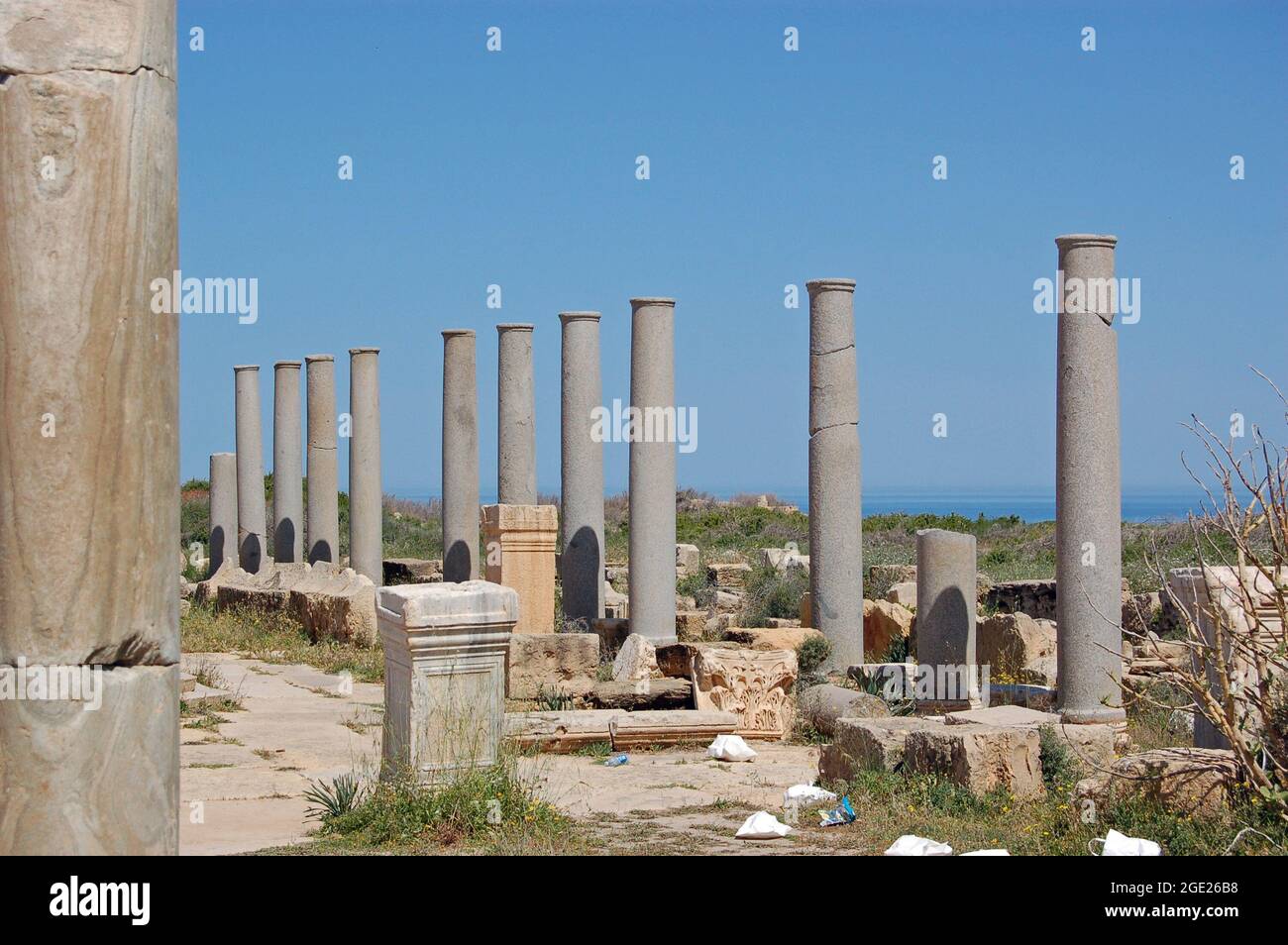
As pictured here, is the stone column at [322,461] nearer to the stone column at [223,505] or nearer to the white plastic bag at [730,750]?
the stone column at [223,505]

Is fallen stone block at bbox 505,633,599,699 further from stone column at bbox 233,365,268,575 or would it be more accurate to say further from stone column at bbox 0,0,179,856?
stone column at bbox 233,365,268,575

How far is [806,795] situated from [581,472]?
1097 cm

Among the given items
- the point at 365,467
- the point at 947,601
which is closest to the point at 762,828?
the point at 947,601

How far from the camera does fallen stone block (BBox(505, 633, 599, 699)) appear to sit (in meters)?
14.6

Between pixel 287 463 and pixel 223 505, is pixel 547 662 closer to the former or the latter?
pixel 287 463

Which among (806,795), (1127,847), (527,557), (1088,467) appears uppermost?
(1088,467)

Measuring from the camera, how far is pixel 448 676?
8562mm

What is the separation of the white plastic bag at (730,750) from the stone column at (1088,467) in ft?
9.47

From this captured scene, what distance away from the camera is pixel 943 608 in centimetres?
1518

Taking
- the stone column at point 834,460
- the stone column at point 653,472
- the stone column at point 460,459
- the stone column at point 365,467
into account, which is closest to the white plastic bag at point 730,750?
the stone column at point 834,460

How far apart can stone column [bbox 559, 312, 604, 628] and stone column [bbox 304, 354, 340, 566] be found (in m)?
8.74

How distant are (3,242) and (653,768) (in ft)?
26.1
